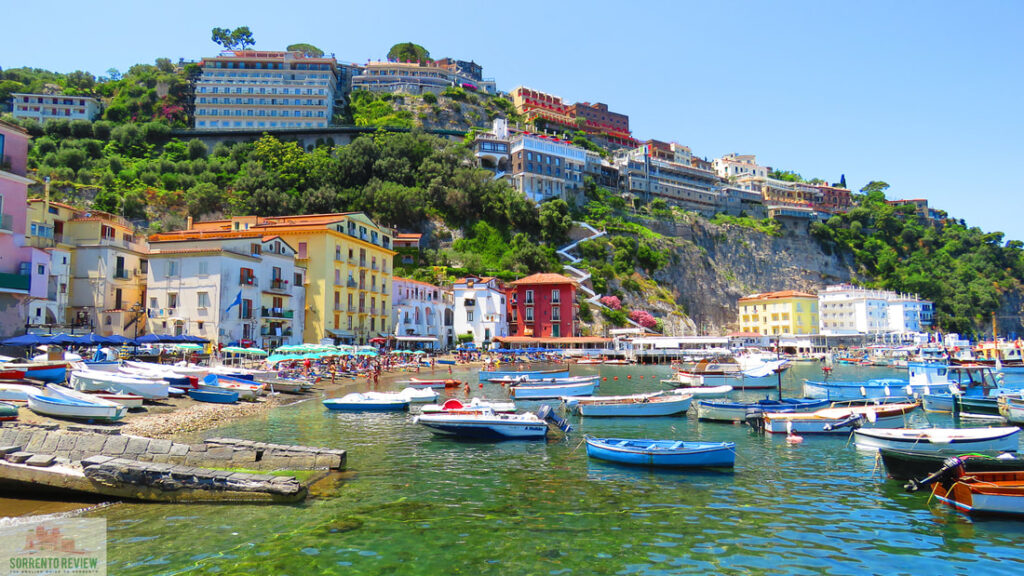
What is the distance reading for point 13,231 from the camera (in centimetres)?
2834

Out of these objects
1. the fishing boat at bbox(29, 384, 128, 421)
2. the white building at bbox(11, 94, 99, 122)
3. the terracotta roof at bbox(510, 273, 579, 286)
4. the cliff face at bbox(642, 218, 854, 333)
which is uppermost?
the white building at bbox(11, 94, 99, 122)

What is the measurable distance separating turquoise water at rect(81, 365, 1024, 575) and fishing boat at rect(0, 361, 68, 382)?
53.4 feet

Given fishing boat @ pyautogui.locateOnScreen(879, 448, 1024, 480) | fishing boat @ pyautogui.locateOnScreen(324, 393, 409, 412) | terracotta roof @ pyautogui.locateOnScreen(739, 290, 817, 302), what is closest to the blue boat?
fishing boat @ pyautogui.locateOnScreen(324, 393, 409, 412)

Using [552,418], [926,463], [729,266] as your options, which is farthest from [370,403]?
[729,266]

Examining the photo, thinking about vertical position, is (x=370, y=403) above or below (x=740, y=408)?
above

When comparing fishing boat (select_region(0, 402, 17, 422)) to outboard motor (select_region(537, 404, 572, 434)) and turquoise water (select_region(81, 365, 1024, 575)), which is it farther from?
outboard motor (select_region(537, 404, 572, 434))

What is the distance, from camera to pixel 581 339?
79.2 metres

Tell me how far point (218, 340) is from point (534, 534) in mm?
39803

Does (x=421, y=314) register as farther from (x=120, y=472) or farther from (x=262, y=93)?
(x=262, y=93)

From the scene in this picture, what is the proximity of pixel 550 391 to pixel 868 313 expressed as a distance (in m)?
97.8

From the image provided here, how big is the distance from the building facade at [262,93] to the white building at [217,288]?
219ft

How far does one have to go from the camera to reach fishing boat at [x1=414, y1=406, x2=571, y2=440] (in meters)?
21.5

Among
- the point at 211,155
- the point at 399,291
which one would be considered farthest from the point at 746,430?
the point at 211,155

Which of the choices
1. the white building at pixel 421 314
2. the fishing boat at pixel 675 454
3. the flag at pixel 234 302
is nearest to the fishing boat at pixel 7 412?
the fishing boat at pixel 675 454
